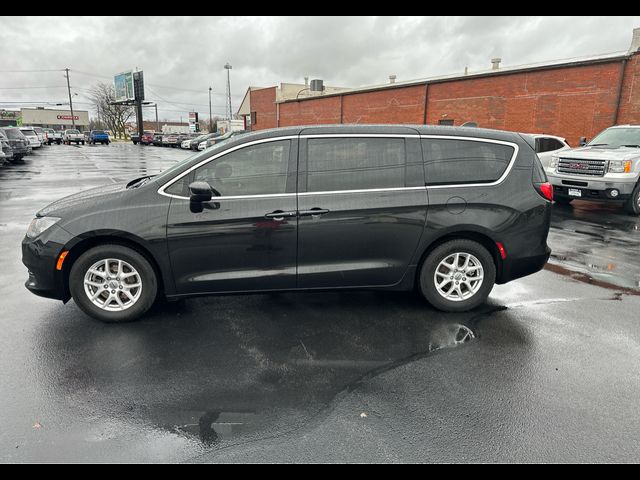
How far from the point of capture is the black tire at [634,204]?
9.84 metres

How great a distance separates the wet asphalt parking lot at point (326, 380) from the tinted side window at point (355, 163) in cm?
132

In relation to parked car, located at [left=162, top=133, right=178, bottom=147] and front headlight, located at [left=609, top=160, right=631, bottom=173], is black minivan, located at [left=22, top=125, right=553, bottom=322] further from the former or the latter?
parked car, located at [left=162, top=133, right=178, bottom=147]

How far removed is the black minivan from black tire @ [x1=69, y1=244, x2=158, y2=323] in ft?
0.03

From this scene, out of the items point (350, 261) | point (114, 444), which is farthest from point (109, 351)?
point (350, 261)

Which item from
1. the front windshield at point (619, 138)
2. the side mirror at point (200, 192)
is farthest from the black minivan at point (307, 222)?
the front windshield at point (619, 138)

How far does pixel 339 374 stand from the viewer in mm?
3400

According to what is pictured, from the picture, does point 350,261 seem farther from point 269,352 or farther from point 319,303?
point 269,352

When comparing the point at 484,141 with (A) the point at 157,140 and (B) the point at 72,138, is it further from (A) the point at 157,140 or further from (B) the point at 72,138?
(B) the point at 72,138

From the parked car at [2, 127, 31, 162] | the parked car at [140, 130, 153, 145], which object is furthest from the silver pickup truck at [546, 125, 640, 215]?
the parked car at [140, 130, 153, 145]

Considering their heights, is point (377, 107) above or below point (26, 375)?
above

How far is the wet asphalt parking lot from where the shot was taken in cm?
263

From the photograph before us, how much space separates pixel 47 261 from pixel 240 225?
1.77 m

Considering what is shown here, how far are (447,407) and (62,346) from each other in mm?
3153

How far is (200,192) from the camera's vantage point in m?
3.90
